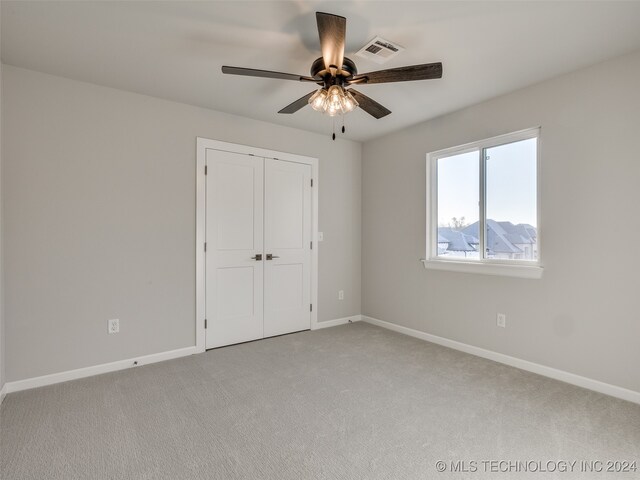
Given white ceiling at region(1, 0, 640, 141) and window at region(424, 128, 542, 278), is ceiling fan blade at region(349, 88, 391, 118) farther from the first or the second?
window at region(424, 128, 542, 278)

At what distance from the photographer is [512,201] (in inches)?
121

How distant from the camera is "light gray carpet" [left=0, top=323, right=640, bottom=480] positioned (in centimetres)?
172

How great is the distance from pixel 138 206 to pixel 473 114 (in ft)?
10.9

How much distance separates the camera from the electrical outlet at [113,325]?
2910mm

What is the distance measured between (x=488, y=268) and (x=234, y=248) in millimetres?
2571

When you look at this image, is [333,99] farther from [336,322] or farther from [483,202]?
[336,322]

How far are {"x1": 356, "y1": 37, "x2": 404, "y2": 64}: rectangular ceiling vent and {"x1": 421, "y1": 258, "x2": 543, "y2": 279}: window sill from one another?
2.05 metres

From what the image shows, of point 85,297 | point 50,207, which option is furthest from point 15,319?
point 50,207

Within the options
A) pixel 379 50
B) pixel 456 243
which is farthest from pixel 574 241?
pixel 379 50

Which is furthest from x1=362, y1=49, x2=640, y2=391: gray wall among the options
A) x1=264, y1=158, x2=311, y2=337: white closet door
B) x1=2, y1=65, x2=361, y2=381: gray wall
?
x1=2, y1=65, x2=361, y2=381: gray wall

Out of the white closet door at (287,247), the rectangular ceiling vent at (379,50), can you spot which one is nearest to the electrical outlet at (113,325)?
the white closet door at (287,247)

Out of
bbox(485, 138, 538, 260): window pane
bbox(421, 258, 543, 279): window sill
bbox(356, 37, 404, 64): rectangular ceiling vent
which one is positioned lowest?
bbox(421, 258, 543, 279): window sill

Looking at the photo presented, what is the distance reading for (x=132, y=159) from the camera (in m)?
3.02

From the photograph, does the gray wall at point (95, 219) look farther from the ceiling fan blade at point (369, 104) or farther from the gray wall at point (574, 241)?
the gray wall at point (574, 241)
